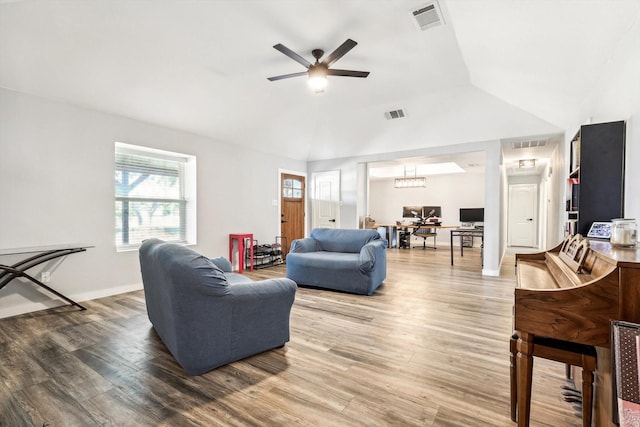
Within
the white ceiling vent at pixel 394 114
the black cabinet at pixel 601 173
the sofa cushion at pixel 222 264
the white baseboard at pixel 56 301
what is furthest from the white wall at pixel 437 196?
the white baseboard at pixel 56 301

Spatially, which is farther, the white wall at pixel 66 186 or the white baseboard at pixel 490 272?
the white baseboard at pixel 490 272

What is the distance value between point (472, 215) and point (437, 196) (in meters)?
2.62

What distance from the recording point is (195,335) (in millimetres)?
1959

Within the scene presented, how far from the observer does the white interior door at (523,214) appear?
9.27 meters

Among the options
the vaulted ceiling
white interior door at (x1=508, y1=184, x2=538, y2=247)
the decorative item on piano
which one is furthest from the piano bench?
white interior door at (x1=508, y1=184, x2=538, y2=247)

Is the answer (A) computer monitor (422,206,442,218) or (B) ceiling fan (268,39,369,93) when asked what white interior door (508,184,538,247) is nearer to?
(A) computer monitor (422,206,442,218)

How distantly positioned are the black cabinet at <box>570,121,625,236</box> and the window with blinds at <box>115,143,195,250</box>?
4.93 meters

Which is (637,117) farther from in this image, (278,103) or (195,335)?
(278,103)

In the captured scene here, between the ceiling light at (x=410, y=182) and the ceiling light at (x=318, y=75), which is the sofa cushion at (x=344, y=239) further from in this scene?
the ceiling light at (x=410, y=182)

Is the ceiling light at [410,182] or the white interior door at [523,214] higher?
the ceiling light at [410,182]

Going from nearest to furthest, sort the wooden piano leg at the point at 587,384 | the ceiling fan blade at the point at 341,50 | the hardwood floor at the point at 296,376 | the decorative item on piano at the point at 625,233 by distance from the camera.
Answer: the wooden piano leg at the point at 587,384 → the decorative item on piano at the point at 625,233 → the hardwood floor at the point at 296,376 → the ceiling fan blade at the point at 341,50

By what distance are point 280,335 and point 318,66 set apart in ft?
8.93

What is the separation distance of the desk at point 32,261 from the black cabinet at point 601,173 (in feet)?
15.8

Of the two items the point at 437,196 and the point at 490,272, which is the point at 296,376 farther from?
the point at 437,196
